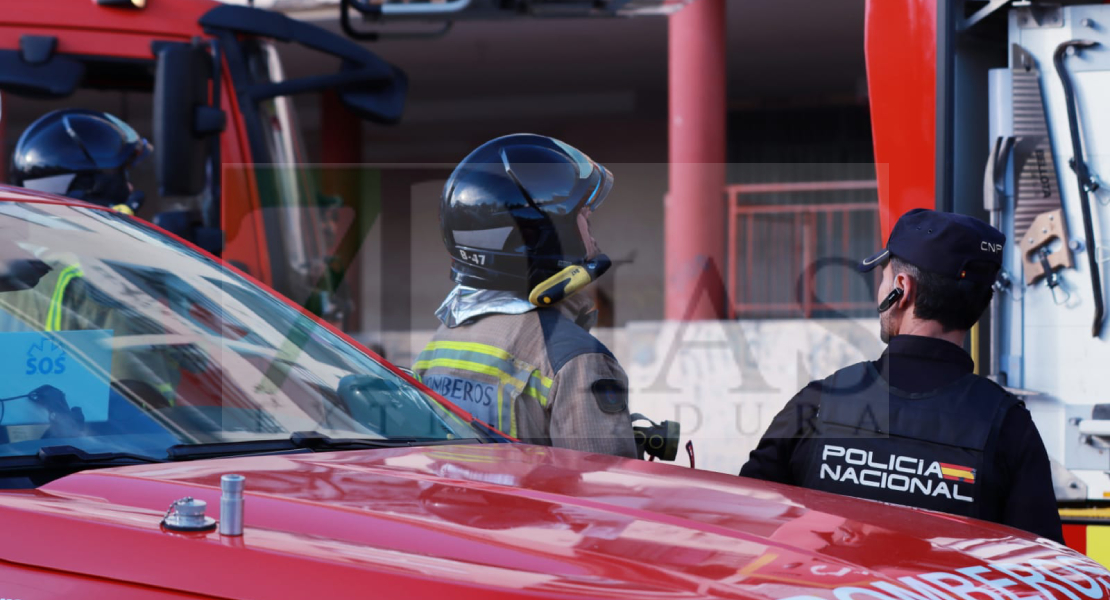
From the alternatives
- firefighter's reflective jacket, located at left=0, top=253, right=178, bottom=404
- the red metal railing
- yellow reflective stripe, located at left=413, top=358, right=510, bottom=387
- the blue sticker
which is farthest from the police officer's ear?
the red metal railing

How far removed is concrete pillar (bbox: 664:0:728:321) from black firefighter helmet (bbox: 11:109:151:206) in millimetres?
5898

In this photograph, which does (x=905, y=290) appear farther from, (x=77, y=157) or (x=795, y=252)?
(x=795, y=252)

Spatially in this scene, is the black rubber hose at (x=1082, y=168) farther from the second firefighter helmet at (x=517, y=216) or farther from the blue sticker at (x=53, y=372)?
the blue sticker at (x=53, y=372)

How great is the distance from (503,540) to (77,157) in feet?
13.3

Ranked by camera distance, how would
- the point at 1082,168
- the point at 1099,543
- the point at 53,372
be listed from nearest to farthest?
the point at 53,372 < the point at 1099,543 < the point at 1082,168

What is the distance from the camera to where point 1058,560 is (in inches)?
73.8

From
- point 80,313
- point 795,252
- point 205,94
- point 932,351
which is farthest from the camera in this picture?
point 795,252

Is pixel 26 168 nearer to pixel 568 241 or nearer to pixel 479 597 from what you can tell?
pixel 568 241

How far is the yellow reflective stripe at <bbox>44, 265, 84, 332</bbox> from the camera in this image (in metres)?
2.32

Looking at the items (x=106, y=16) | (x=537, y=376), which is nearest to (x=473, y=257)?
(x=537, y=376)

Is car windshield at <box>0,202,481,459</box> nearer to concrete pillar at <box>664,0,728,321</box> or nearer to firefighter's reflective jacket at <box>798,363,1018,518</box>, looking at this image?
firefighter's reflective jacket at <box>798,363,1018,518</box>

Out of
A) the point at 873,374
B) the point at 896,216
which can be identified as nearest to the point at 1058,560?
the point at 873,374

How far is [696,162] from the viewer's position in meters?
10.5

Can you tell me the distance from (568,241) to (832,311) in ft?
26.8
